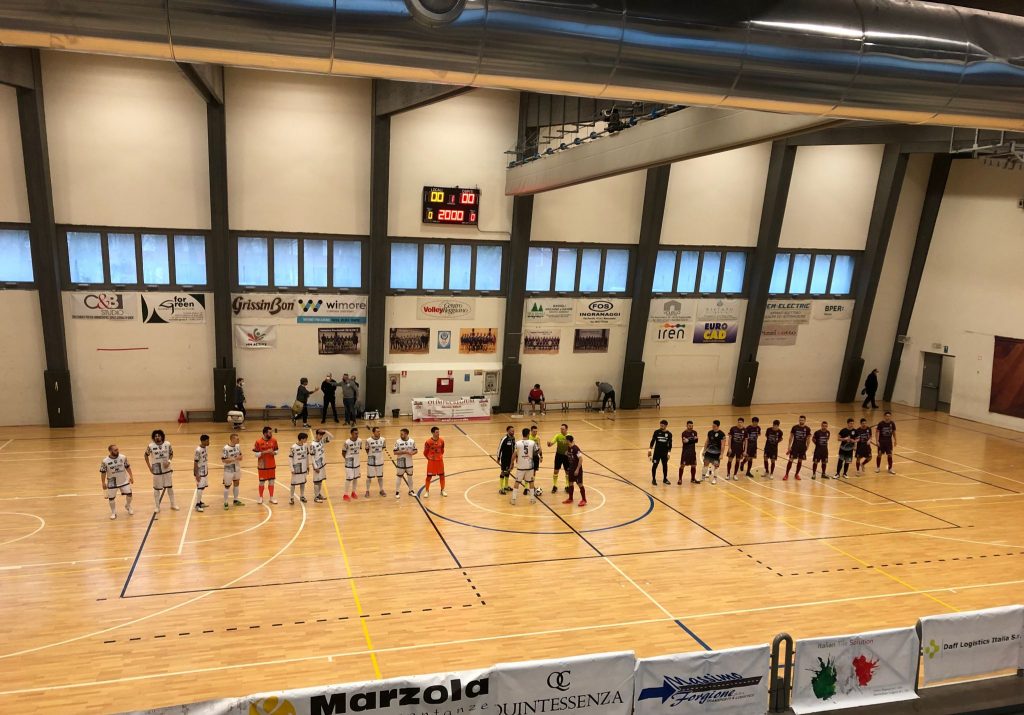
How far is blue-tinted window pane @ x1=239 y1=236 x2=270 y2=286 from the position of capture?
23156mm

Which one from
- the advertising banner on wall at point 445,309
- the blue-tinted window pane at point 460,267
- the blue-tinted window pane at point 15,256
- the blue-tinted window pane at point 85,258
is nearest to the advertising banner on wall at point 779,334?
the advertising banner on wall at point 445,309

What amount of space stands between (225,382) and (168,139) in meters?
7.37

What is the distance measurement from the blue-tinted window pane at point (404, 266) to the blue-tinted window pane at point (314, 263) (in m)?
2.20

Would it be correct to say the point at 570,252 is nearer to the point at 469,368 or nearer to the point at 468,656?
the point at 469,368

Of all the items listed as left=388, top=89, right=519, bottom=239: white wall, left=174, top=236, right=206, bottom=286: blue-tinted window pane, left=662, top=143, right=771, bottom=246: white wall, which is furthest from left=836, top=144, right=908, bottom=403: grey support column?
left=174, top=236, right=206, bottom=286: blue-tinted window pane

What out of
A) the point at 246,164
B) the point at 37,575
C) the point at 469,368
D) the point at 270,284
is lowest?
the point at 37,575

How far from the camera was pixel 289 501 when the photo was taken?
16422mm

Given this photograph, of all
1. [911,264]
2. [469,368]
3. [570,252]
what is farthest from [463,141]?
[911,264]

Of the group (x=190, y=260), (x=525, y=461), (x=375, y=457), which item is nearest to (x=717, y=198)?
(x=525, y=461)

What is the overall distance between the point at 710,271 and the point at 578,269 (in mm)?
5329

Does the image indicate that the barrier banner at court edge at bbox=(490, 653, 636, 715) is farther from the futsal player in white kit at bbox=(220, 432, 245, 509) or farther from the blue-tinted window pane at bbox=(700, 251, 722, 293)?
the blue-tinted window pane at bbox=(700, 251, 722, 293)

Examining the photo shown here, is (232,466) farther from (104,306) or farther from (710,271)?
(710,271)

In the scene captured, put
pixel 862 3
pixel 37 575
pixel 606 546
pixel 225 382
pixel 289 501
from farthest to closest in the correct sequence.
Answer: pixel 225 382
pixel 289 501
pixel 606 546
pixel 37 575
pixel 862 3

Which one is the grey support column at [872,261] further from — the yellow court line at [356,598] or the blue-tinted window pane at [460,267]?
the yellow court line at [356,598]
